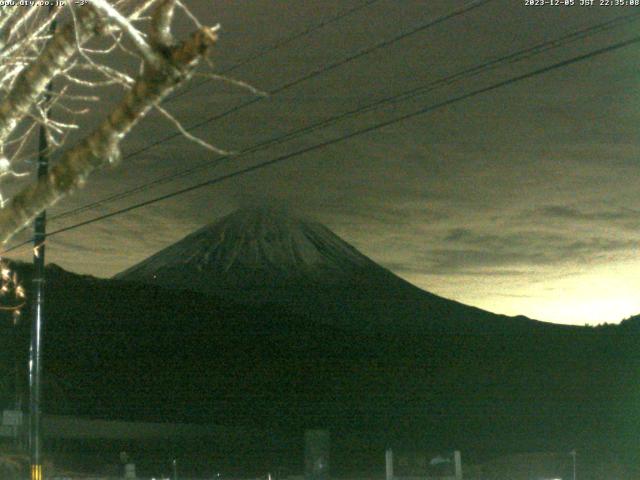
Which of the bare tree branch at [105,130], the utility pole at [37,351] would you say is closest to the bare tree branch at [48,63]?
the bare tree branch at [105,130]

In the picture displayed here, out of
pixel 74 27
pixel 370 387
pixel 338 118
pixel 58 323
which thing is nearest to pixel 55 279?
pixel 58 323

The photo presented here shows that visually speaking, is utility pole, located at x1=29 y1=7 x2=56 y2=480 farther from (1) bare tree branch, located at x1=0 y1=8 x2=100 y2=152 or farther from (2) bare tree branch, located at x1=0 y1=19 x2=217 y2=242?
(2) bare tree branch, located at x1=0 y1=19 x2=217 y2=242

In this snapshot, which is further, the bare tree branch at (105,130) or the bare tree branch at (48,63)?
the bare tree branch at (48,63)

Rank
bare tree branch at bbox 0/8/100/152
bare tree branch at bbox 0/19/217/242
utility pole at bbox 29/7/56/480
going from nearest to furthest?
bare tree branch at bbox 0/19/217/242 < bare tree branch at bbox 0/8/100/152 < utility pole at bbox 29/7/56/480

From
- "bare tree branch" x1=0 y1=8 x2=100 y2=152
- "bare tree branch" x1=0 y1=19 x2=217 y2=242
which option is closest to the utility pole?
"bare tree branch" x1=0 y1=8 x2=100 y2=152

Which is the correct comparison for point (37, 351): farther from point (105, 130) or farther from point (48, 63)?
point (105, 130)

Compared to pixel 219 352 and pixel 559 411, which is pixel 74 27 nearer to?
pixel 559 411

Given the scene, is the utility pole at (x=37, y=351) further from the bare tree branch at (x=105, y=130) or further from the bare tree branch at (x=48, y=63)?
the bare tree branch at (x=105, y=130)

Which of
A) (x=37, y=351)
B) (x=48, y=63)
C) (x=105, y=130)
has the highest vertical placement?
(x=48, y=63)

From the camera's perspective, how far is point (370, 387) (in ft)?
509

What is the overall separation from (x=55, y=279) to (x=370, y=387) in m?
50.6

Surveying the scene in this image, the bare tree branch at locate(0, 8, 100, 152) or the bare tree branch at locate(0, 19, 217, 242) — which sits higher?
the bare tree branch at locate(0, 8, 100, 152)

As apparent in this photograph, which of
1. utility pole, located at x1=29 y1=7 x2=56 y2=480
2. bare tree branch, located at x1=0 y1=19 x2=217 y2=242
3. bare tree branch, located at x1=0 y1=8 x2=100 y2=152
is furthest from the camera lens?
utility pole, located at x1=29 y1=7 x2=56 y2=480

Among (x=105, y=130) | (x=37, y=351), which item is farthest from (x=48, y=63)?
(x=37, y=351)
